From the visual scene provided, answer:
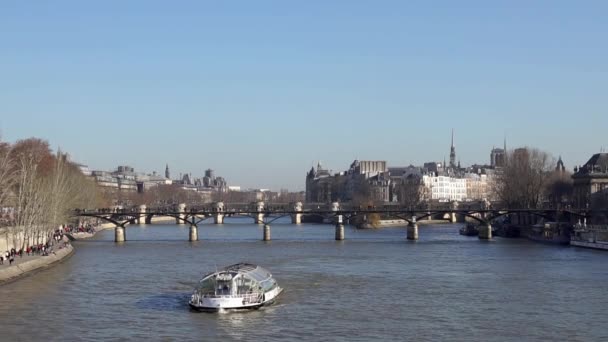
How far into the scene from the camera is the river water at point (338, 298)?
32.0m

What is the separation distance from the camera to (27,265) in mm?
50781

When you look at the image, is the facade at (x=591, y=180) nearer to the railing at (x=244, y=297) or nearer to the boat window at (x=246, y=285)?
the boat window at (x=246, y=285)

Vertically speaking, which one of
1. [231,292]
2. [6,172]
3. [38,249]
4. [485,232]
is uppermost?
[6,172]

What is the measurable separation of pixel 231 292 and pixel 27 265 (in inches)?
690

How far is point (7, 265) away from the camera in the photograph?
49406 mm

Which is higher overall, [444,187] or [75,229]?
[444,187]

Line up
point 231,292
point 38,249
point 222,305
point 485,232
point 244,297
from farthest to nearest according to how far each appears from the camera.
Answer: point 485,232 < point 38,249 < point 231,292 < point 244,297 < point 222,305

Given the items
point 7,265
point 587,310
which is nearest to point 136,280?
point 7,265

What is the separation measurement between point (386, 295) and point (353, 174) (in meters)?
158

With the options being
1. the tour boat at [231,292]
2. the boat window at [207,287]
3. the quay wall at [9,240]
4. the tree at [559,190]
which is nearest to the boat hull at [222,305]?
the tour boat at [231,292]

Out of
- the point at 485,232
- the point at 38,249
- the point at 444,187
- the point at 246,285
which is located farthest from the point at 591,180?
the point at 444,187

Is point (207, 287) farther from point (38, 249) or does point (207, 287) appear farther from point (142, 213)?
point (142, 213)

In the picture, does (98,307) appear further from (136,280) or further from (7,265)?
(7,265)

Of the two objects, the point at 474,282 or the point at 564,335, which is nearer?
the point at 564,335
